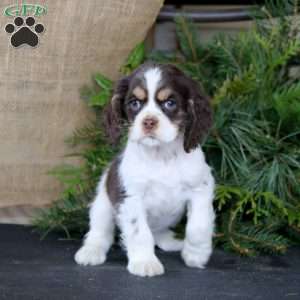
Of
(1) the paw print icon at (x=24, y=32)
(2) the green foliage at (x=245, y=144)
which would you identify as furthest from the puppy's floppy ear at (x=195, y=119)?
(1) the paw print icon at (x=24, y=32)

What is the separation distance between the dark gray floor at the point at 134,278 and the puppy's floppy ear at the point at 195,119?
0.81m

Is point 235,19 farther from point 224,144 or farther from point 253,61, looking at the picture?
point 224,144

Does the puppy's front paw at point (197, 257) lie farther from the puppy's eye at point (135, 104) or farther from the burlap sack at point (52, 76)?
the burlap sack at point (52, 76)

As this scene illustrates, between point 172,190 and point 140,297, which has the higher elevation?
point 172,190

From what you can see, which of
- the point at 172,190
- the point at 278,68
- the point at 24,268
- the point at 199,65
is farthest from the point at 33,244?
the point at 278,68

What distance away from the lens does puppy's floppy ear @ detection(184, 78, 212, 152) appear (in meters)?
3.99

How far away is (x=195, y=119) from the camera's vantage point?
A: 400cm

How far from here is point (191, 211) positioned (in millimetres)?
4160

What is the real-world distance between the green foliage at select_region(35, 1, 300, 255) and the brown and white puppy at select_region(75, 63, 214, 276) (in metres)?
0.47

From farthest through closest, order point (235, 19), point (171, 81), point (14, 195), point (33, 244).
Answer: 1. point (235, 19)
2. point (14, 195)
3. point (33, 244)
4. point (171, 81)

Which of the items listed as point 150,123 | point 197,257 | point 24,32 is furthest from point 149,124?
point 24,32

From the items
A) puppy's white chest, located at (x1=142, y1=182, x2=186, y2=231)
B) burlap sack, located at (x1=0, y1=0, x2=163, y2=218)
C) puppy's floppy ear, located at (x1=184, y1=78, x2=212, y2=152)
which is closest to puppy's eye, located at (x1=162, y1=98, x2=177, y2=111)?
puppy's floppy ear, located at (x1=184, y1=78, x2=212, y2=152)

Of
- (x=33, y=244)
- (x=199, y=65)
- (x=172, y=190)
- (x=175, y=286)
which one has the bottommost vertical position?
(x=33, y=244)

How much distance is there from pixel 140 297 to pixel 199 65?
2.51m
